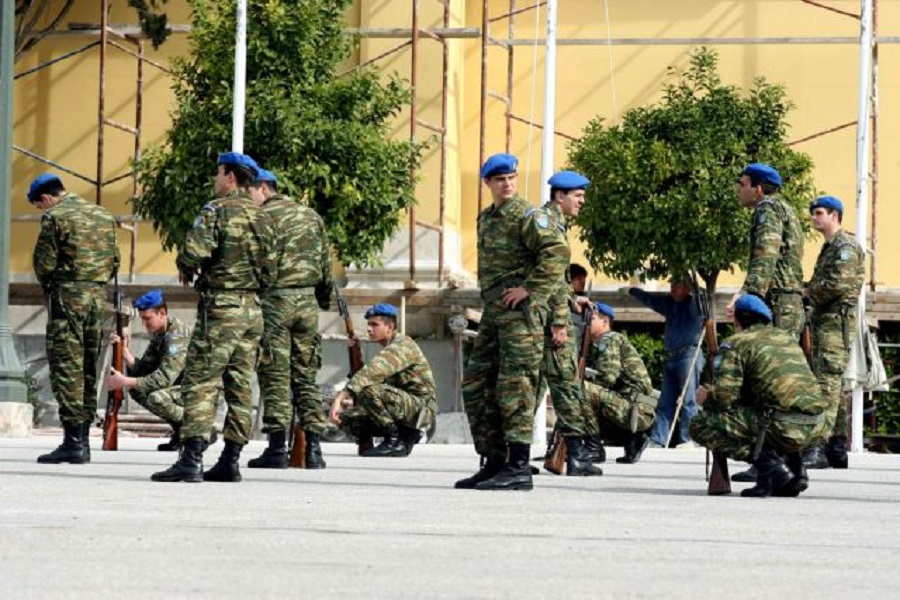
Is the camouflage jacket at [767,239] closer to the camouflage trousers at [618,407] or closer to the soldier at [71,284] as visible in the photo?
the camouflage trousers at [618,407]

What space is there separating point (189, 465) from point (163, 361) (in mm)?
4545

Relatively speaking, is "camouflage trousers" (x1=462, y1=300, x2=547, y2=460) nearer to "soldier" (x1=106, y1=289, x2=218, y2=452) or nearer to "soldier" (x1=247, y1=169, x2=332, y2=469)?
→ "soldier" (x1=247, y1=169, x2=332, y2=469)

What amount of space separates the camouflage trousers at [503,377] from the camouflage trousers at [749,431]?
38.7 inches

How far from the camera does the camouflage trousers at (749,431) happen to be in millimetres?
12031

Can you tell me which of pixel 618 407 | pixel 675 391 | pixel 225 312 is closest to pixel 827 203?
pixel 618 407

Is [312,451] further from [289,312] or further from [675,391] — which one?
[675,391]

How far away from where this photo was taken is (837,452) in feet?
54.8

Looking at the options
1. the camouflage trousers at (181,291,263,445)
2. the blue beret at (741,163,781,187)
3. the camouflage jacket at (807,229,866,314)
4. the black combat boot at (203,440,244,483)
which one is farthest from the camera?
the camouflage jacket at (807,229,866,314)

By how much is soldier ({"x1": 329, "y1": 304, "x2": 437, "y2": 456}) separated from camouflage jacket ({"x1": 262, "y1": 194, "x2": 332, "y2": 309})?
3.21m

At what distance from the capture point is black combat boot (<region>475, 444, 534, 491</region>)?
1201 centimetres

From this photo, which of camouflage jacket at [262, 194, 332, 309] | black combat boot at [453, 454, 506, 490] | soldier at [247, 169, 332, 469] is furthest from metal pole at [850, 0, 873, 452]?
black combat boot at [453, 454, 506, 490]

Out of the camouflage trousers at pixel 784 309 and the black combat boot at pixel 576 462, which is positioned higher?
the camouflage trousers at pixel 784 309

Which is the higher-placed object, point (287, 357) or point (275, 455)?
point (287, 357)

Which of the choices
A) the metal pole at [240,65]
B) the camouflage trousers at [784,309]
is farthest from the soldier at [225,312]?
the metal pole at [240,65]
